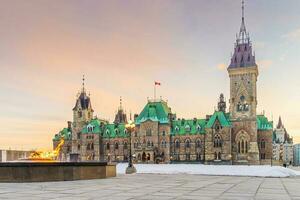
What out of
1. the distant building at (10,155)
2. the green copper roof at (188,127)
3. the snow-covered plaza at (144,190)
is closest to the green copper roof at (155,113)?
the green copper roof at (188,127)

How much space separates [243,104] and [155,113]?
23.9 m

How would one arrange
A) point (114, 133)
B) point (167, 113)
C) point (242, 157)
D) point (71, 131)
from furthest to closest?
1. point (71, 131)
2. point (114, 133)
3. point (167, 113)
4. point (242, 157)

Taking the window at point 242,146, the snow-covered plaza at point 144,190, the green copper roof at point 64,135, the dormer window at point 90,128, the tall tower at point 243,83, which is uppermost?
the tall tower at point 243,83

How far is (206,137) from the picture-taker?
100312 millimetres

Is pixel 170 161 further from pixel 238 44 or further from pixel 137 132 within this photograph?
pixel 238 44

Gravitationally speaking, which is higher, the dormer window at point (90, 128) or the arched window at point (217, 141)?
the dormer window at point (90, 128)

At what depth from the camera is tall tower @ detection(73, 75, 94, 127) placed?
12279 cm

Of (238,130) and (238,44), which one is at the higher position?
(238,44)

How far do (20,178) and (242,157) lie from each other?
8098 cm

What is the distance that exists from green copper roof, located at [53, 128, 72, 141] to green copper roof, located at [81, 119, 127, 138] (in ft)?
27.4

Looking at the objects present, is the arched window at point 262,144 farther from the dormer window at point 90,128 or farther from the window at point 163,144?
the dormer window at point 90,128

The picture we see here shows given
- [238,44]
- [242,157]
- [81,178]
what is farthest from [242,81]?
[81,178]

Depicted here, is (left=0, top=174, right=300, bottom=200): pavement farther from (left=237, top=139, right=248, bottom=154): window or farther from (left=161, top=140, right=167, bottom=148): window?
(left=161, top=140, right=167, bottom=148): window

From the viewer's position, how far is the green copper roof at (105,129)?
116688 millimetres
